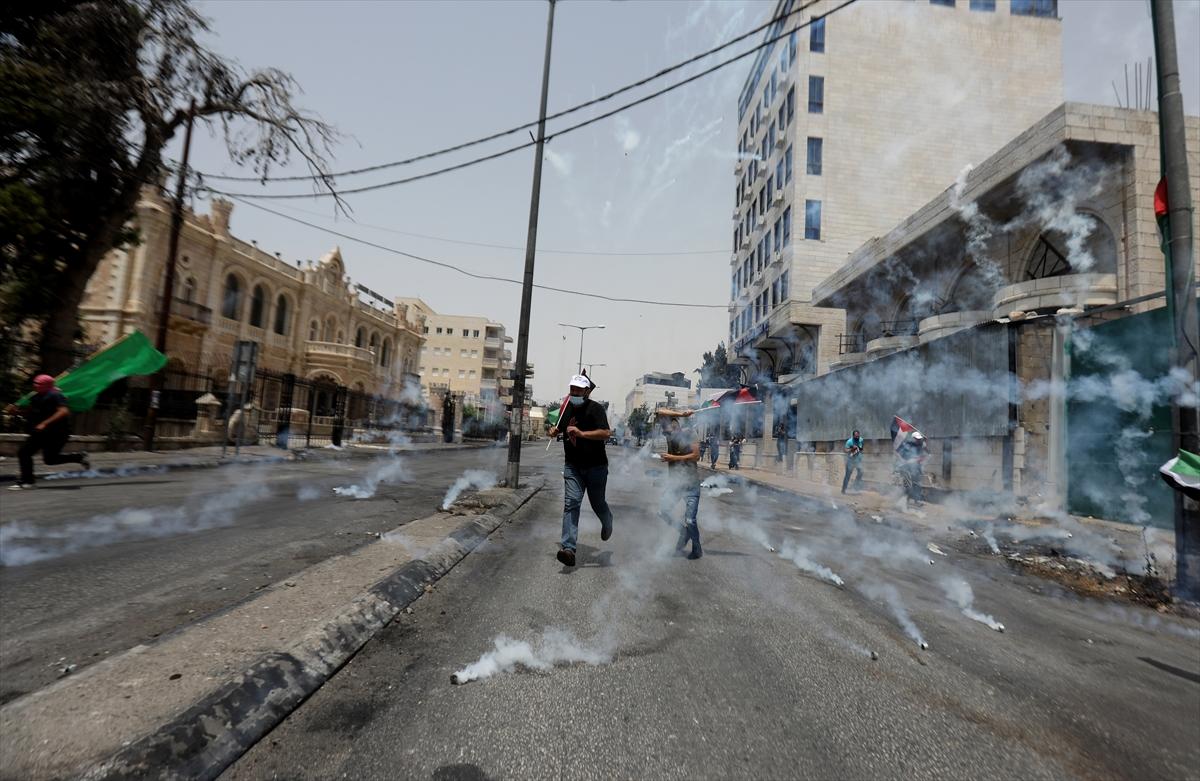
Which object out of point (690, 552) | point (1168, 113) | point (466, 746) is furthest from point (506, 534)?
point (1168, 113)

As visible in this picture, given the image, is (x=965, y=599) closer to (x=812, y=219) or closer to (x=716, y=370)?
(x=812, y=219)

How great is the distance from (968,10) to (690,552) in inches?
1401

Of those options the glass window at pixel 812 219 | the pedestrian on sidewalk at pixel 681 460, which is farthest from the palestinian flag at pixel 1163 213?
the glass window at pixel 812 219

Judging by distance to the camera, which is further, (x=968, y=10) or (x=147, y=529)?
(x=968, y=10)

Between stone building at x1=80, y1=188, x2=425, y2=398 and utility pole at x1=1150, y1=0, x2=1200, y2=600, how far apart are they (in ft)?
77.0

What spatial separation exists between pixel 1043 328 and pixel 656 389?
84.5 m

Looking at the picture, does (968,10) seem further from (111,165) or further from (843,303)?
(111,165)

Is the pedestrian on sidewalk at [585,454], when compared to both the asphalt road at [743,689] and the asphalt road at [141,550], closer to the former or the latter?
the asphalt road at [743,689]

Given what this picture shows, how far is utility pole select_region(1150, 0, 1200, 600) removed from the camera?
5.84 m

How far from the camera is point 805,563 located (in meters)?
6.17

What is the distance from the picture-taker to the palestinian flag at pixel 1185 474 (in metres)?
5.45

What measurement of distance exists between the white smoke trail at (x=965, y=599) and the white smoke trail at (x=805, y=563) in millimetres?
926

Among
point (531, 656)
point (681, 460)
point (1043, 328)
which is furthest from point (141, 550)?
point (1043, 328)

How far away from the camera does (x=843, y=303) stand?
24.6 metres
